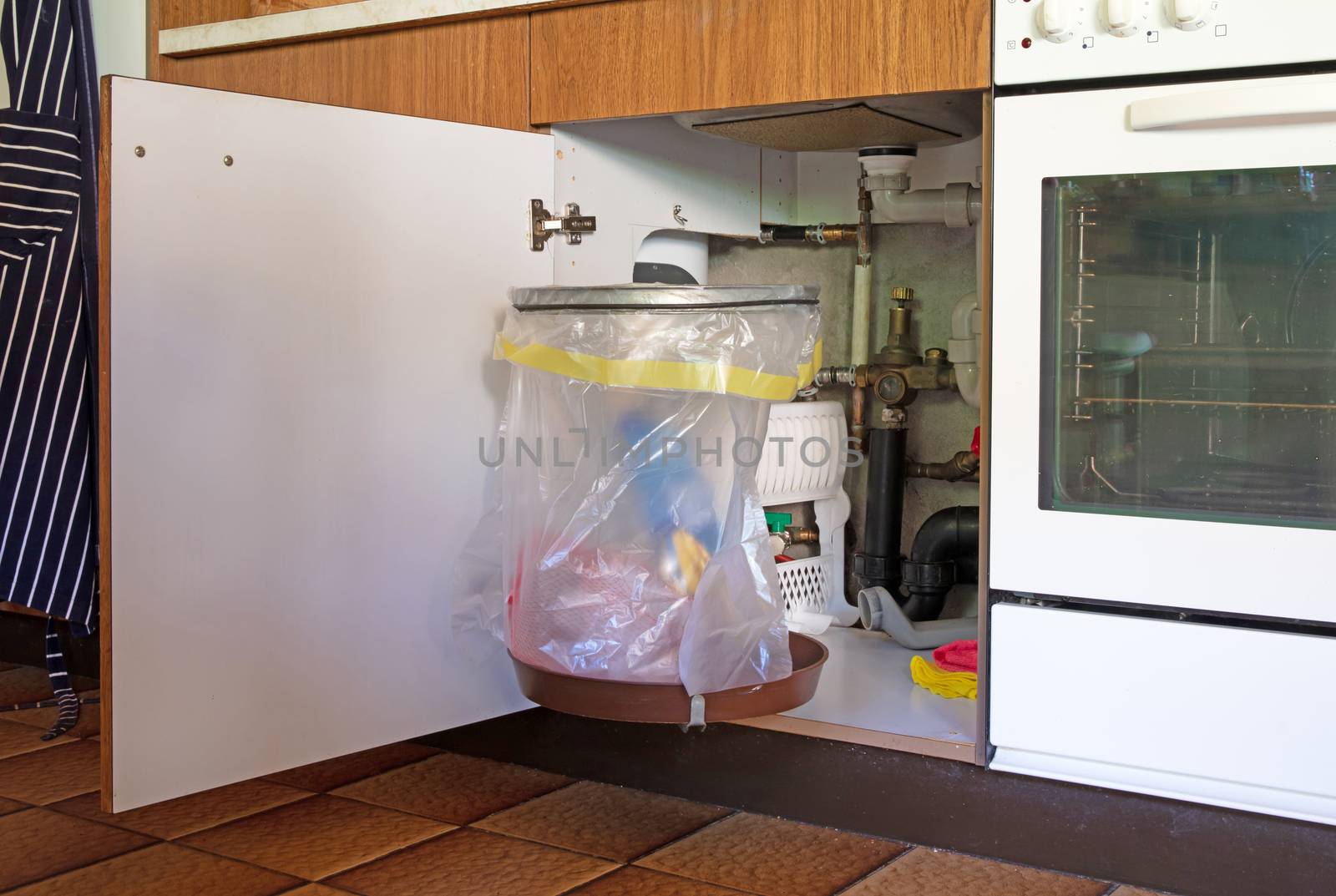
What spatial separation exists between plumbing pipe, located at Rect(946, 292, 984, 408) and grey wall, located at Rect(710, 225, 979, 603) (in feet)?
0.38

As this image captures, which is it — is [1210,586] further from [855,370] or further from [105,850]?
[105,850]

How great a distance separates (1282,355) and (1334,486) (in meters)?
0.13

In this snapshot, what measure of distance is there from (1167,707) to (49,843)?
1.18 m

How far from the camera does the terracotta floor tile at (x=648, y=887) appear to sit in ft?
3.92

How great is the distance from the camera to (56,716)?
5.81 feet

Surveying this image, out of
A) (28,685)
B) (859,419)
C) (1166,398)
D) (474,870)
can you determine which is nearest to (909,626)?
(859,419)

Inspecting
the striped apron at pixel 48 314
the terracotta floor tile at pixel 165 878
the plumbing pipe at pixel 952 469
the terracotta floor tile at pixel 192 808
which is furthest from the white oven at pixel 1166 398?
the striped apron at pixel 48 314

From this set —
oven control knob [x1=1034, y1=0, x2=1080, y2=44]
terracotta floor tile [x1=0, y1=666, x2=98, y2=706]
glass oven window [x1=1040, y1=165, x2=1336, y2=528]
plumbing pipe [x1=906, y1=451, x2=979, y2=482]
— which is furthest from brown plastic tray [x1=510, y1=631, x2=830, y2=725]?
terracotta floor tile [x1=0, y1=666, x2=98, y2=706]

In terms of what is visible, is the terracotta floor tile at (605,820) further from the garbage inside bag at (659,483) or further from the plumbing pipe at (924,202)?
the plumbing pipe at (924,202)

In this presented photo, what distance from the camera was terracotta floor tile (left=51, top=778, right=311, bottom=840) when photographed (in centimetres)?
137

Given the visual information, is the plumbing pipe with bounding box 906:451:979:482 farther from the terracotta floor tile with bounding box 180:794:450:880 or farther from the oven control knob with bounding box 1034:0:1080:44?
the terracotta floor tile with bounding box 180:794:450:880

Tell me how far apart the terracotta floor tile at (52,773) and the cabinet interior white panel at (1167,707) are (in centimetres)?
112

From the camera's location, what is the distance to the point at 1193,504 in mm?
1122

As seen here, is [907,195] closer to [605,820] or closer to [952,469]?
[952,469]
